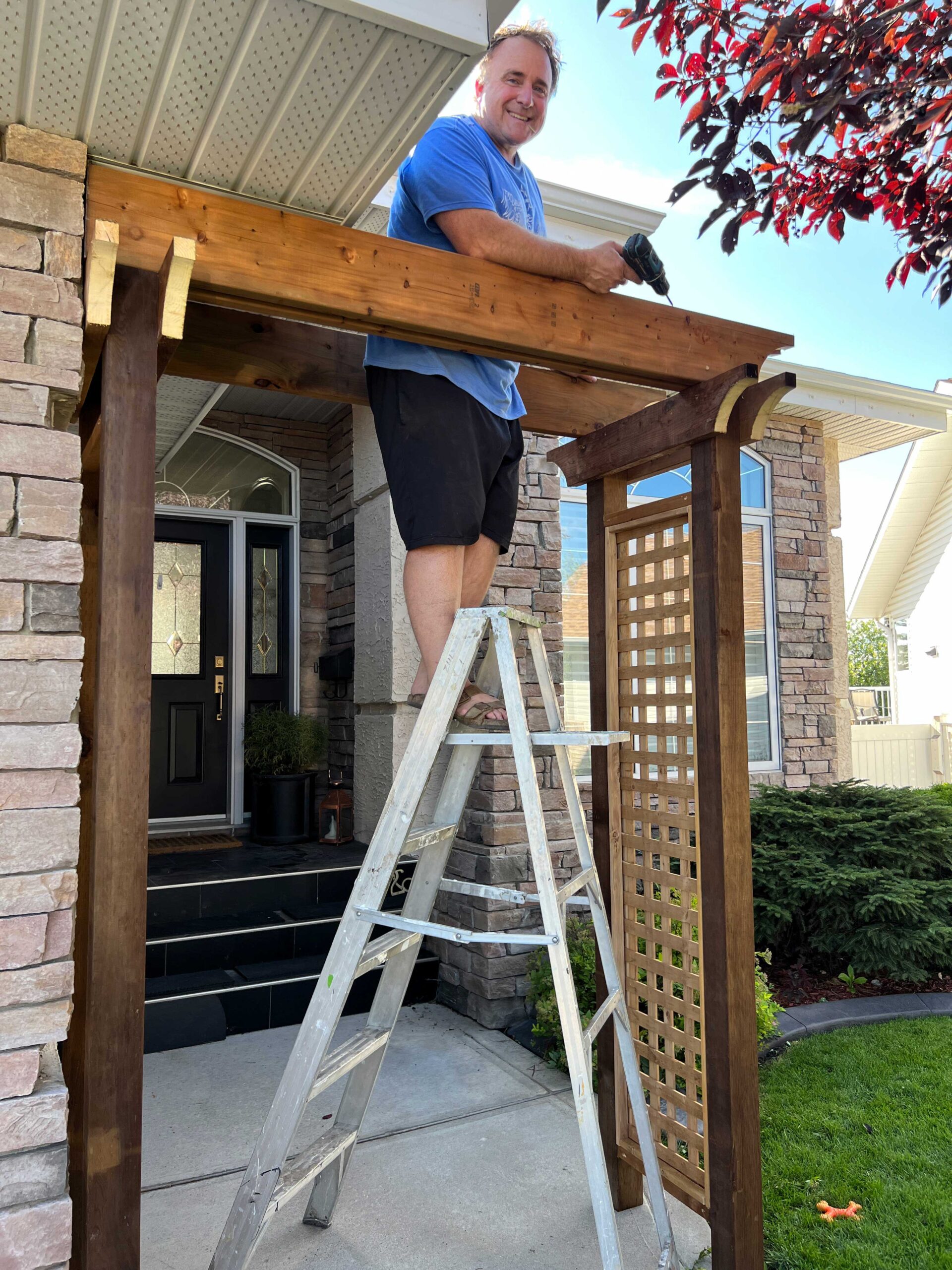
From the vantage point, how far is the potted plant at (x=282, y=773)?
4.79 meters

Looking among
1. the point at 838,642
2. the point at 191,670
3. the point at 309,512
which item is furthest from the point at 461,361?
the point at 838,642

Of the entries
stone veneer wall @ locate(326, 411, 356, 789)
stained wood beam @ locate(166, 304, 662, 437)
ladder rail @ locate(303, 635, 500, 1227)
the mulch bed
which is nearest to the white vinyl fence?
the mulch bed

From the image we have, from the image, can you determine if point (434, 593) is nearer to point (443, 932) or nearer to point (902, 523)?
point (443, 932)

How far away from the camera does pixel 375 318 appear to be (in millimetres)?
1564

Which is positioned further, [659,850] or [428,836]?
[659,850]

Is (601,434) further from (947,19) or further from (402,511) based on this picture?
(947,19)

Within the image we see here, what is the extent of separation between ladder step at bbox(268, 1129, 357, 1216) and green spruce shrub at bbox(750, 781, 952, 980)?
2.63 metres

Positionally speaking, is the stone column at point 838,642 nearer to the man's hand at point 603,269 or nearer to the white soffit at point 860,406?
the white soffit at point 860,406

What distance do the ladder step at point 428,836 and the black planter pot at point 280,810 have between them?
2995mm

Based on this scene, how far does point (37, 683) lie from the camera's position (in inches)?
64.7

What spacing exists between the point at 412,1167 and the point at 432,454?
1954mm

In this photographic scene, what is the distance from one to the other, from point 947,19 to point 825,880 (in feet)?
10.6

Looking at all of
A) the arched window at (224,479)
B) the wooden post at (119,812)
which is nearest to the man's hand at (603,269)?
the wooden post at (119,812)

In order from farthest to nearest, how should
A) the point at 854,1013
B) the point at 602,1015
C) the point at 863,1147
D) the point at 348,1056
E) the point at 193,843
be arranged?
1. the point at 193,843
2. the point at 854,1013
3. the point at 863,1147
4. the point at 602,1015
5. the point at 348,1056
